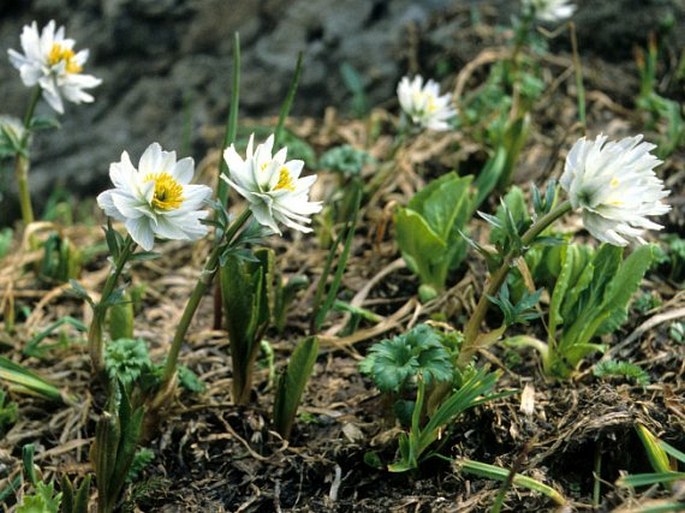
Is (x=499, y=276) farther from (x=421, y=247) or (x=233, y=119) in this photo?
(x=233, y=119)

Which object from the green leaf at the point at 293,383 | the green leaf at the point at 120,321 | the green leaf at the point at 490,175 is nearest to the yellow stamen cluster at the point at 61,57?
the green leaf at the point at 120,321

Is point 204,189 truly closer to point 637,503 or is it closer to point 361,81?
point 637,503

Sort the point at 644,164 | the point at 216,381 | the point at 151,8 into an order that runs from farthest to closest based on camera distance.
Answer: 1. the point at 151,8
2. the point at 216,381
3. the point at 644,164

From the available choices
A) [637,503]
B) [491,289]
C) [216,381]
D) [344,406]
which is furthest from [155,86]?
[637,503]

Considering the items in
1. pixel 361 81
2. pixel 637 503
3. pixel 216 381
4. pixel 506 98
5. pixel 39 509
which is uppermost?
pixel 361 81

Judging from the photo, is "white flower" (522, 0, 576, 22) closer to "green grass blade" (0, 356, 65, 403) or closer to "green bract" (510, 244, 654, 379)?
"green bract" (510, 244, 654, 379)

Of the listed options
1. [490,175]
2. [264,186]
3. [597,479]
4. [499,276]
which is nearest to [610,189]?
[499,276]

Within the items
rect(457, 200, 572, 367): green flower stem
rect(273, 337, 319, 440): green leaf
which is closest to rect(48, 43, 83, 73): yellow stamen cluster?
rect(273, 337, 319, 440): green leaf
